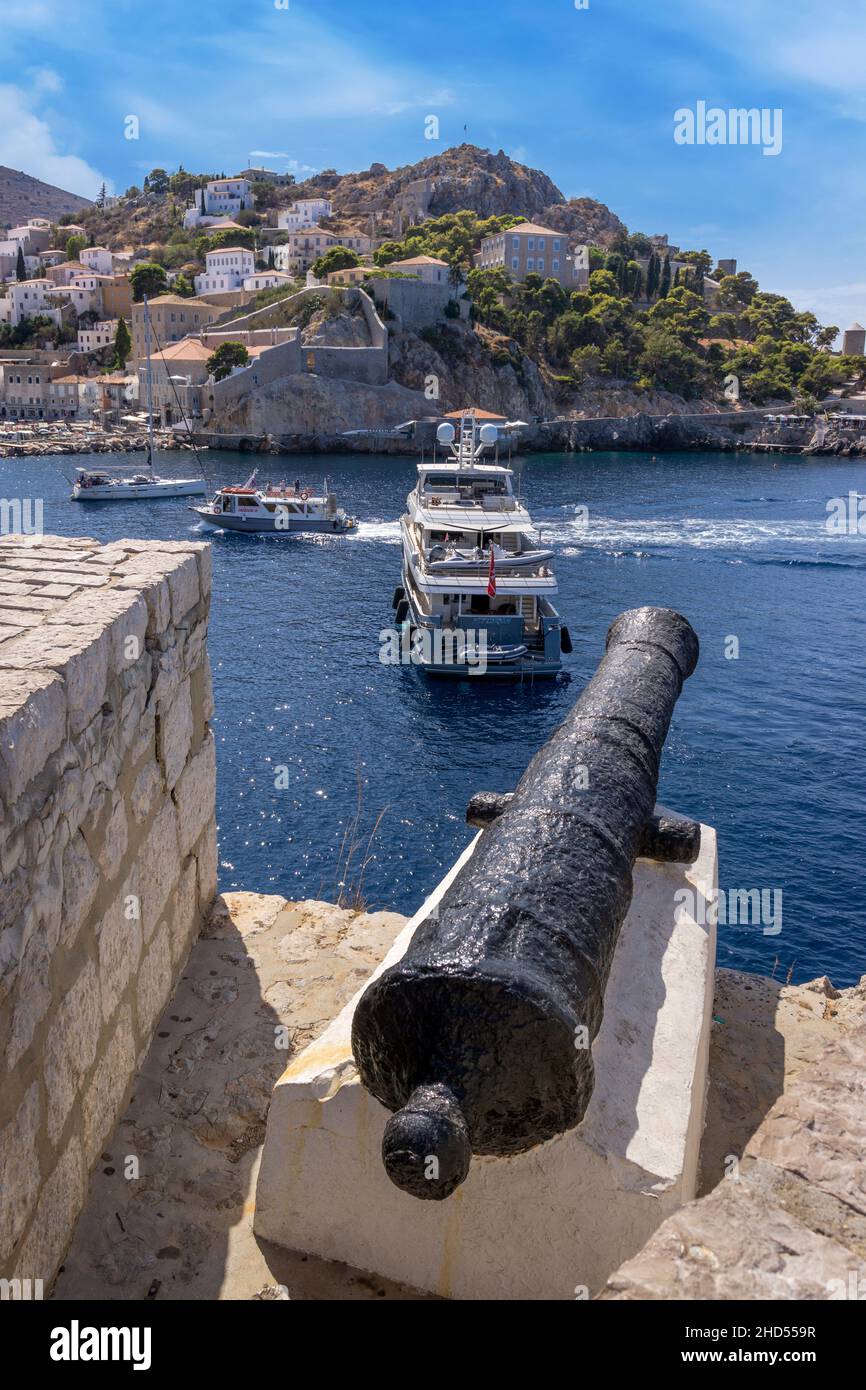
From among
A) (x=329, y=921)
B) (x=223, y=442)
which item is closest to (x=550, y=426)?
(x=223, y=442)

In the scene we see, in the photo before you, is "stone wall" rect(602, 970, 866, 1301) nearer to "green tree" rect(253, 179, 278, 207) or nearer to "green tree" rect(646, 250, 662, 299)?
"green tree" rect(646, 250, 662, 299)

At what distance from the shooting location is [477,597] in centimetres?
2517

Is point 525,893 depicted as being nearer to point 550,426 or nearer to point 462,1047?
point 462,1047

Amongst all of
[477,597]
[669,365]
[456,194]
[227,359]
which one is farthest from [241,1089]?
[456,194]

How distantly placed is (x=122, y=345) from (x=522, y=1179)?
9577 centimetres

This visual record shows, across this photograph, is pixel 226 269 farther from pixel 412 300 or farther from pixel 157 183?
pixel 157 183

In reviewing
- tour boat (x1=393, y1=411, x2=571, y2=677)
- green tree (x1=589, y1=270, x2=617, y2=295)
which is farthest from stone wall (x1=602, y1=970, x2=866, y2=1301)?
green tree (x1=589, y1=270, x2=617, y2=295)

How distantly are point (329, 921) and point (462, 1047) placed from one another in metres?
3.61

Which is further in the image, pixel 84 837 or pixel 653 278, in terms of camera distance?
pixel 653 278

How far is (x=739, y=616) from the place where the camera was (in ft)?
98.4

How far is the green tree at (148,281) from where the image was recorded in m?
96.9

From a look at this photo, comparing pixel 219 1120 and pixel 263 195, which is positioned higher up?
pixel 263 195

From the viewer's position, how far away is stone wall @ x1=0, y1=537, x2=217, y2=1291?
10.8 feet

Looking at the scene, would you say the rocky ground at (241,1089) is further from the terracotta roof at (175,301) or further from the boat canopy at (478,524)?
the terracotta roof at (175,301)
